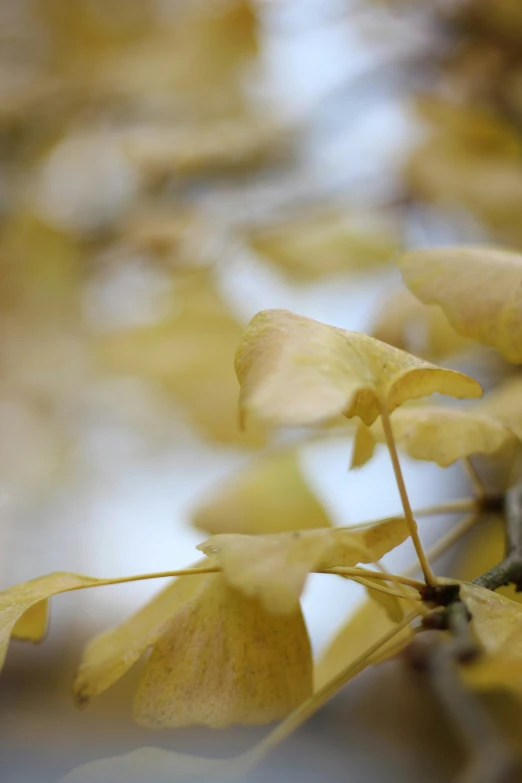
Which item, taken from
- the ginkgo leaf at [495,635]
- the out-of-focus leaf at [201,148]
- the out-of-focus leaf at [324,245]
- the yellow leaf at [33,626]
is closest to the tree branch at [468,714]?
the ginkgo leaf at [495,635]

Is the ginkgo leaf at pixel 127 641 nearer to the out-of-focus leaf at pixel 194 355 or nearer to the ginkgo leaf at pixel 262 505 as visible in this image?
the ginkgo leaf at pixel 262 505

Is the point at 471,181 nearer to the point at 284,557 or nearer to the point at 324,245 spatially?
the point at 324,245

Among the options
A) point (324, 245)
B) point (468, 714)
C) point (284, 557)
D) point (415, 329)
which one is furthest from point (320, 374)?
point (324, 245)

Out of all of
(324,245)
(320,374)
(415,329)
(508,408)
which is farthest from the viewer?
(324,245)

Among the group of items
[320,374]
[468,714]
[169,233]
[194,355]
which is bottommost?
[468,714]

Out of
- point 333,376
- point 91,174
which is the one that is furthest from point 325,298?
point 333,376

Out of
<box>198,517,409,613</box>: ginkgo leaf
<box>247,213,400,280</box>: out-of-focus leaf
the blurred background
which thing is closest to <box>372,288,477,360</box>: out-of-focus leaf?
the blurred background

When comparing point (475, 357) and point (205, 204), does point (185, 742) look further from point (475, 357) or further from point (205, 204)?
point (205, 204)
